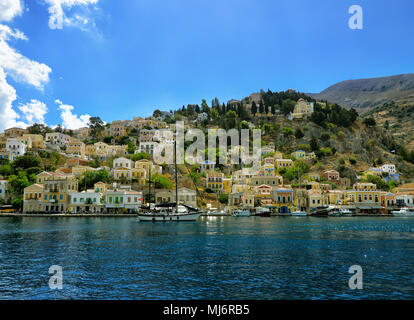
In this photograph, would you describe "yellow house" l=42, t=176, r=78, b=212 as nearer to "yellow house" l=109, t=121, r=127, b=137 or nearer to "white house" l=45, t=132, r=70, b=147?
"white house" l=45, t=132, r=70, b=147

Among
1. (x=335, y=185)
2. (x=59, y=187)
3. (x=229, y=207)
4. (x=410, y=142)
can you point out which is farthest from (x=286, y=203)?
(x=410, y=142)

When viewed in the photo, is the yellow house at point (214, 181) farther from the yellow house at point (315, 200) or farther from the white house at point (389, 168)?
the white house at point (389, 168)

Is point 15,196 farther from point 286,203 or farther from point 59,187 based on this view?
point 286,203

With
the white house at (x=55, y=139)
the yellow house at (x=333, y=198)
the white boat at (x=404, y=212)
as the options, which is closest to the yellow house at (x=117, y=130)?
the white house at (x=55, y=139)

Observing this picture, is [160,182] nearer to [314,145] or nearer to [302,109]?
[314,145]

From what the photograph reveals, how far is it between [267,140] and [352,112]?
41725mm

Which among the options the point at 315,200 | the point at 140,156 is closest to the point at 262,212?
the point at 315,200

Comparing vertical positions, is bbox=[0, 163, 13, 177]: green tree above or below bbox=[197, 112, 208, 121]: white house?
below

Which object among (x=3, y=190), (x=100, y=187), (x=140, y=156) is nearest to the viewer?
(x=100, y=187)

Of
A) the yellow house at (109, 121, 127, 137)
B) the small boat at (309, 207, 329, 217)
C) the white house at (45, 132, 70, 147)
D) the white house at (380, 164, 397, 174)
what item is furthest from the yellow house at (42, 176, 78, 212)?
the white house at (380, 164, 397, 174)

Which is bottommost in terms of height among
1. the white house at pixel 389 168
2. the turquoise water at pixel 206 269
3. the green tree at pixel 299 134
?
the turquoise water at pixel 206 269

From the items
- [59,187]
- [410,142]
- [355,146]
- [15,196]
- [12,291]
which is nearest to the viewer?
[12,291]

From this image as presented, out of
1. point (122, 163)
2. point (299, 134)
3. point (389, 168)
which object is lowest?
point (389, 168)
